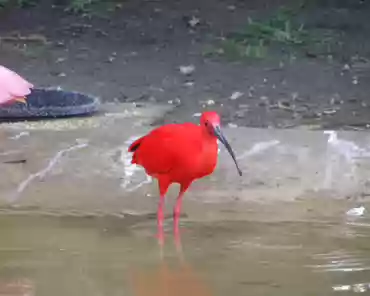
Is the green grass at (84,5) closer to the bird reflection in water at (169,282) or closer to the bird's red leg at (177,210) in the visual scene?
the bird's red leg at (177,210)

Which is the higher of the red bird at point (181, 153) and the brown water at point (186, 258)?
the red bird at point (181, 153)

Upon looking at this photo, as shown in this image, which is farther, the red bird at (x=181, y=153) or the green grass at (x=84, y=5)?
the green grass at (x=84, y=5)

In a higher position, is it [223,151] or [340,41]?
[340,41]

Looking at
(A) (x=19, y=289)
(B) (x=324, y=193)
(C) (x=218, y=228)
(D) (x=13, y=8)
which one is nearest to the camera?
(A) (x=19, y=289)

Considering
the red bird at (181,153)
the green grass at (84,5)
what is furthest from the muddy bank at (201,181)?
the green grass at (84,5)

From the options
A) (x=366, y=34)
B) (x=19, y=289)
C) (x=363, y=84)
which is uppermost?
(x=366, y=34)

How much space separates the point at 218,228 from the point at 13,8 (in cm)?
633

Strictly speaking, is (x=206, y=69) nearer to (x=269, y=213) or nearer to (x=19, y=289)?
(x=269, y=213)

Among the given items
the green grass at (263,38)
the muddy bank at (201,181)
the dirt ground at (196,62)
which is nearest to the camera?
the muddy bank at (201,181)

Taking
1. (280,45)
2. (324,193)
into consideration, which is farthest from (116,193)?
(280,45)

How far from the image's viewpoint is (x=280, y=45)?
9312 millimetres

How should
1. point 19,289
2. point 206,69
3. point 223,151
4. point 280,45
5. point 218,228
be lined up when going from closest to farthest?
point 19,289, point 218,228, point 223,151, point 206,69, point 280,45

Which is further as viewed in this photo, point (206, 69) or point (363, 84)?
point (206, 69)

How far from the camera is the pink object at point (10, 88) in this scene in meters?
→ 5.82
